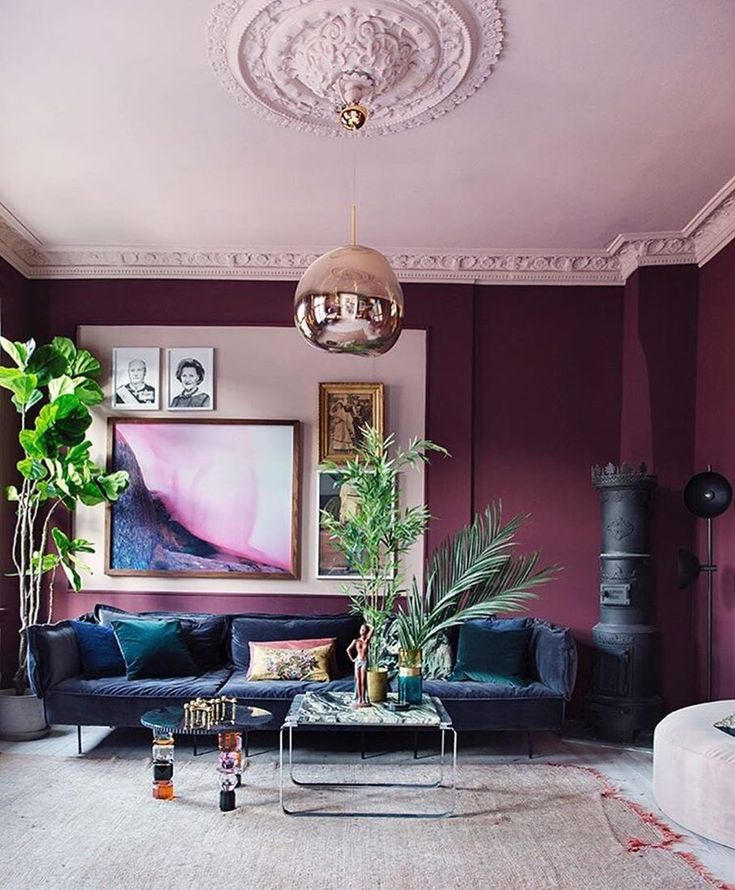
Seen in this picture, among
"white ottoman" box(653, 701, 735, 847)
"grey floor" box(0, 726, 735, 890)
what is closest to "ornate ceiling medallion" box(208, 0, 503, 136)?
"white ottoman" box(653, 701, 735, 847)

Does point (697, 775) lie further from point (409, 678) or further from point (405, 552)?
point (405, 552)

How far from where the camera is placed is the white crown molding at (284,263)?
656cm

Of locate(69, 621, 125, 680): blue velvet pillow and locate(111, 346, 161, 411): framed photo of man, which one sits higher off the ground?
locate(111, 346, 161, 411): framed photo of man

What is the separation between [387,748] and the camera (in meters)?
5.69

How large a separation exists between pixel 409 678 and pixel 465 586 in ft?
2.69

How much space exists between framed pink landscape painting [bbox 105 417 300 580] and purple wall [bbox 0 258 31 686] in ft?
2.21

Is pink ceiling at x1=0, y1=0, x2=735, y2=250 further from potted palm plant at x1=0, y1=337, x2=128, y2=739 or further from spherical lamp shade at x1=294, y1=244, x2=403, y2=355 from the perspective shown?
spherical lamp shade at x1=294, y1=244, x2=403, y2=355

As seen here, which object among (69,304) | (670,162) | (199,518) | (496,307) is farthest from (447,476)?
(69,304)

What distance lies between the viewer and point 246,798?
462 centimetres

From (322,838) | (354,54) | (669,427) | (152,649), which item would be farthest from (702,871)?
(354,54)

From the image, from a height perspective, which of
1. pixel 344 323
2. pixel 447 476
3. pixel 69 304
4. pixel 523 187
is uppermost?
pixel 523 187

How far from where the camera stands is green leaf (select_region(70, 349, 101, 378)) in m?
6.30

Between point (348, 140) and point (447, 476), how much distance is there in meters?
2.70

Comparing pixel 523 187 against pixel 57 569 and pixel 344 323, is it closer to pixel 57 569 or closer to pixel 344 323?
pixel 344 323
